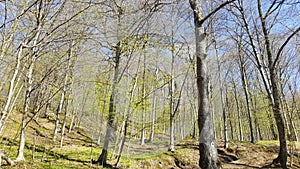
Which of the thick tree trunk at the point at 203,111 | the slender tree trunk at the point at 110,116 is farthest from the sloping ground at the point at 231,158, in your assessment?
the thick tree trunk at the point at 203,111

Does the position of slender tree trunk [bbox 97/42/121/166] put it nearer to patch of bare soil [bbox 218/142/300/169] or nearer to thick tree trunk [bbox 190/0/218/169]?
thick tree trunk [bbox 190/0/218/169]

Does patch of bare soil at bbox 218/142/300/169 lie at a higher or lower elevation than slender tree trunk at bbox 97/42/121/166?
lower

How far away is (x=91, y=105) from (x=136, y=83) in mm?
2696

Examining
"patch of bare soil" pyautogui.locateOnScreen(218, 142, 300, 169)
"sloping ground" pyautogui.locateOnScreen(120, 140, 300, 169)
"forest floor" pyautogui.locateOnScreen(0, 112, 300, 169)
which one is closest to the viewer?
"forest floor" pyautogui.locateOnScreen(0, 112, 300, 169)

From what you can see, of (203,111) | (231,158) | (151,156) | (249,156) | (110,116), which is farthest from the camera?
(249,156)

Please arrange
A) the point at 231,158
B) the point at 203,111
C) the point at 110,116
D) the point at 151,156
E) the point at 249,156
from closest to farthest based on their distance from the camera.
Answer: the point at 203,111 → the point at 110,116 → the point at 151,156 → the point at 231,158 → the point at 249,156

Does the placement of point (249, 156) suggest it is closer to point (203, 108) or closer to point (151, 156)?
point (151, 156)

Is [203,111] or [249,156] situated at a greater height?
[203,111]

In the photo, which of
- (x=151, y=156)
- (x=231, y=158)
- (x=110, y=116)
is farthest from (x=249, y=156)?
(x=110, y=116)

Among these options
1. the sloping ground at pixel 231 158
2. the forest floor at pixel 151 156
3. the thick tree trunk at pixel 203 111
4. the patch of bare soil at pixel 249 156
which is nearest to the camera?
the thick tree trunk at pixel 203 111

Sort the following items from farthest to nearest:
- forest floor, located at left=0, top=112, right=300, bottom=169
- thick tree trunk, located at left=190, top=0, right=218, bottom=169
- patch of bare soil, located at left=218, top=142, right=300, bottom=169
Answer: patch of bare soil, located at left=218, top=142, right=300, bottom=169, forest floor, located at left=0, top=112, right=300, bottom=169, thick tree trunk, located at left=190, top=0, right=218, bottom=169

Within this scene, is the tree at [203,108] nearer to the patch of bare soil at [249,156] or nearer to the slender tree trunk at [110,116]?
the slender tree trunk at [110,116]

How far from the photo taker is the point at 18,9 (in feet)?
13.0

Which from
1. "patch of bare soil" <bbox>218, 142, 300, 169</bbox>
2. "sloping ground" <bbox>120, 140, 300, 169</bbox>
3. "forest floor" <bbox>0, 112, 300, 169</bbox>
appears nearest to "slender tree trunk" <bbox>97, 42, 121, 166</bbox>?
"forest floor" <bbox>0, 112, 300, 169</bbox>
